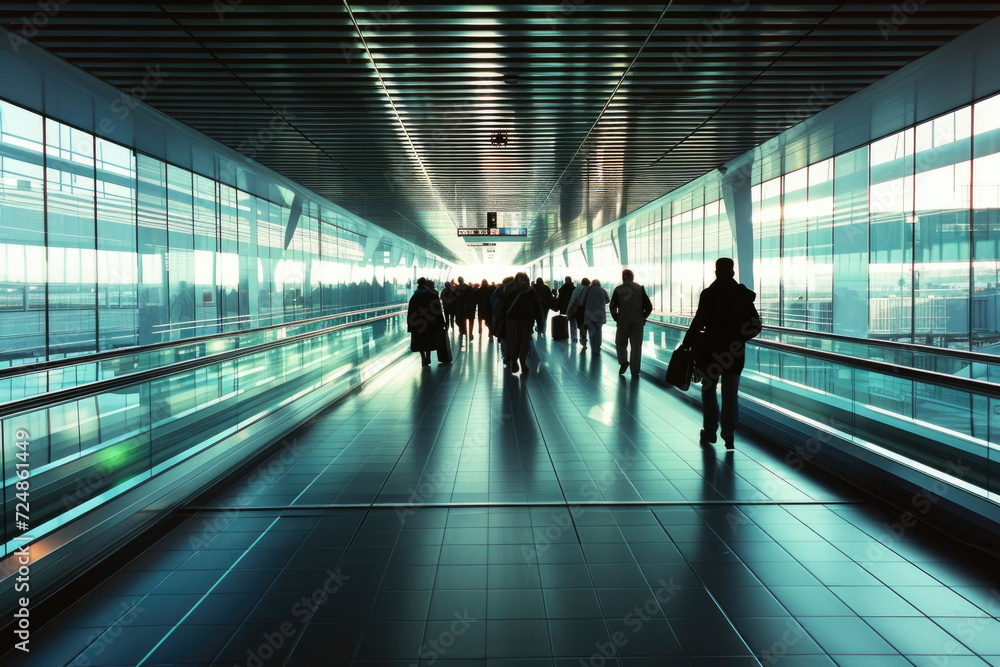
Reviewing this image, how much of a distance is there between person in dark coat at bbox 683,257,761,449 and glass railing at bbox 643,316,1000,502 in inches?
27.0

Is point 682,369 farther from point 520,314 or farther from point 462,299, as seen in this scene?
point 462,299

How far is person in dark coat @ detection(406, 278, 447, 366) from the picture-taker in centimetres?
1292

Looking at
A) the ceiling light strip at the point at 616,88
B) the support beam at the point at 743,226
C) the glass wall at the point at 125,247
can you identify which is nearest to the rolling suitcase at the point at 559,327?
the ceiling light strip at the point at 616,88

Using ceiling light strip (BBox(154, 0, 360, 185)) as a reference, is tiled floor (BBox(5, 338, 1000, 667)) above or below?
below

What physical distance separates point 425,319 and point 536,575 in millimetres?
9885

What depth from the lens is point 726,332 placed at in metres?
6.66

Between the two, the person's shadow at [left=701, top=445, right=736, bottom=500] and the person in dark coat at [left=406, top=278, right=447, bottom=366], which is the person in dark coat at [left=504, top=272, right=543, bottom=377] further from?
the person's shadow at [left=701, top=445, right=736, bottom=500]

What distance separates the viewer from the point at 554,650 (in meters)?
2.93

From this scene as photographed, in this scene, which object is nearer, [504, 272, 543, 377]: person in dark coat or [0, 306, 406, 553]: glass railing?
[0, 306, 406, 553]: glass railing

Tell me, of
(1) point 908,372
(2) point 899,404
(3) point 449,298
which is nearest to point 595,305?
(3) point 449,298

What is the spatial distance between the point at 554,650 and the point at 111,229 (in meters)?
13.4

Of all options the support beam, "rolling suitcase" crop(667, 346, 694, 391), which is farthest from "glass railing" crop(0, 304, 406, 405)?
the support beam

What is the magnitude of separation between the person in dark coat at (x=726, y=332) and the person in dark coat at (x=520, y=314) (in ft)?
18.1

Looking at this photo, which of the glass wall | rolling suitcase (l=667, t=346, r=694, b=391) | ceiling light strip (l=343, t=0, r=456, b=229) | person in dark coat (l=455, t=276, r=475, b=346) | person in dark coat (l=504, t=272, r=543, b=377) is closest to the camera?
ceiling light strip (l=343, t=0, r=456, b=229)
